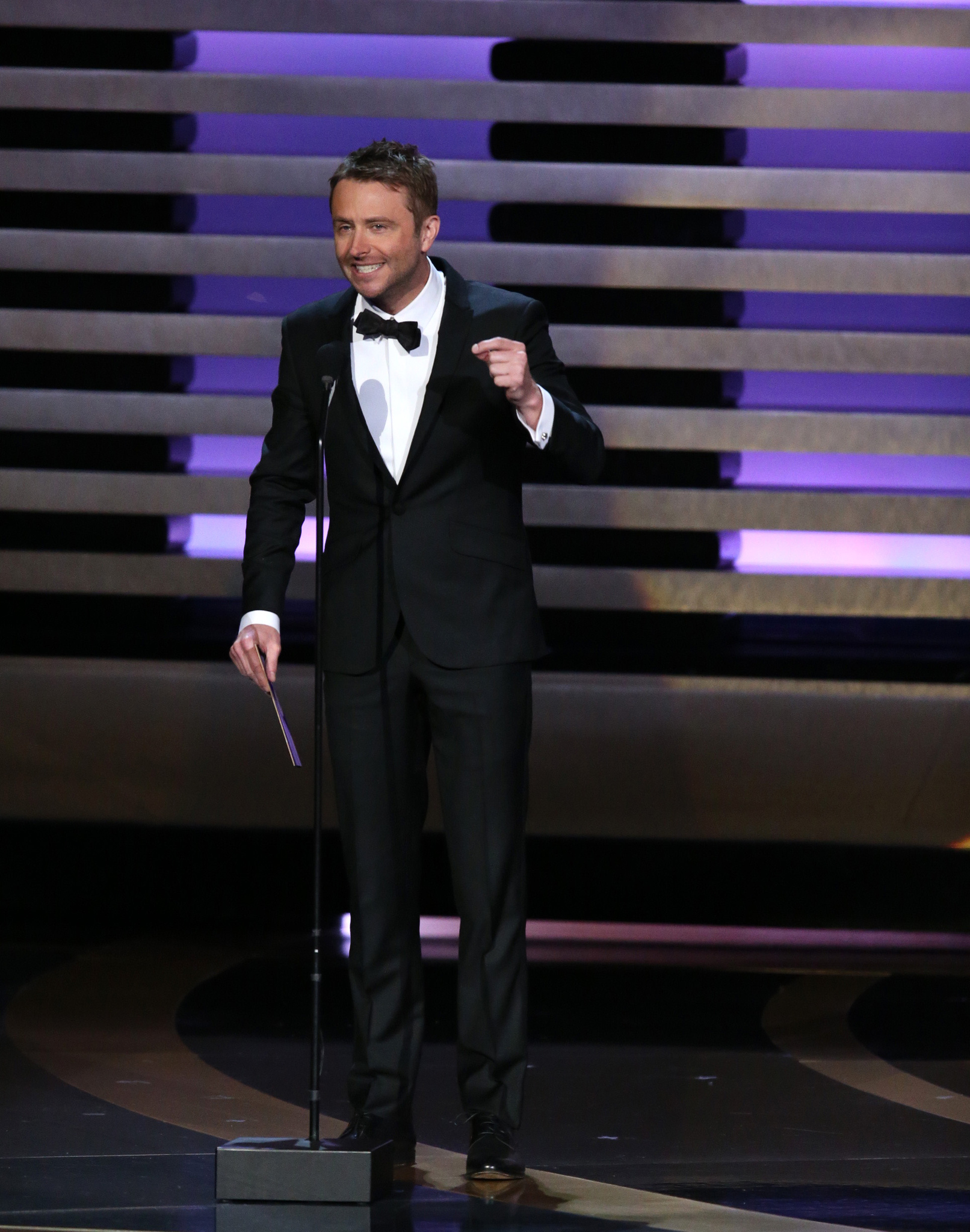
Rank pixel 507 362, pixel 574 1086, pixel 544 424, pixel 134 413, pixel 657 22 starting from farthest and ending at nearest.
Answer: pixel 134 413 < pixel 657 22 < pixel 574 1086 < pixel 544 424 < pixel 507 362

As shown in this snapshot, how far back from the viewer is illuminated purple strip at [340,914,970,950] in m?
4.25

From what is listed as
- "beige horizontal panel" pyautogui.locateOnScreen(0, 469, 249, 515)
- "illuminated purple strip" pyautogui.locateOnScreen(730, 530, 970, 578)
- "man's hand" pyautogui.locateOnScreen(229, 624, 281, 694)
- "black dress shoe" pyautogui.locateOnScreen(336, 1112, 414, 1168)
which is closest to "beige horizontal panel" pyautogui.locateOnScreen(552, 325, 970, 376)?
"illuminated purple strip" pyautogui.locateOnScreen(730, 530, 970, 578)

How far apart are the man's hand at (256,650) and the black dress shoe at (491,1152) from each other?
0.66 metres

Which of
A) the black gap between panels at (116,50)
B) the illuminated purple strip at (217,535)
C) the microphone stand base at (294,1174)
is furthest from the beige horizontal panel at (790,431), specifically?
the microphone stand base at (294,1174)

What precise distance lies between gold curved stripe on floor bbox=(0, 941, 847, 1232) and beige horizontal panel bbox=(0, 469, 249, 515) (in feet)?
3.61

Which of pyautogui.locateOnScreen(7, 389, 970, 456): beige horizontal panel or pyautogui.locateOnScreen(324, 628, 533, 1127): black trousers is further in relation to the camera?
pyautogui.locateOnScreen(7, 389, 970, 456): beige horizontal panel

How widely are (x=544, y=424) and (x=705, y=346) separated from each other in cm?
218

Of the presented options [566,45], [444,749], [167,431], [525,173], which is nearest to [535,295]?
[525,173]

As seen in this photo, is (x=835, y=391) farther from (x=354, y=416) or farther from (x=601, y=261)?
Answer: (x=354, y=416)

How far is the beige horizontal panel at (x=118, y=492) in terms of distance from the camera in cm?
428

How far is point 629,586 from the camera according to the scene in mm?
4238

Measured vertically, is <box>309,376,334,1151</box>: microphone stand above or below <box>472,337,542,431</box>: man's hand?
below

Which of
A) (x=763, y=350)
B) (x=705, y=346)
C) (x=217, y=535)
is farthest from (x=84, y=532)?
(x=763, y=350)

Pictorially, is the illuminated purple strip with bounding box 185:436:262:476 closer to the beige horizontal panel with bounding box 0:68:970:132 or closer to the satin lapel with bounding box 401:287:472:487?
the beige horizontal panel with bounding box 0:68:970:132
